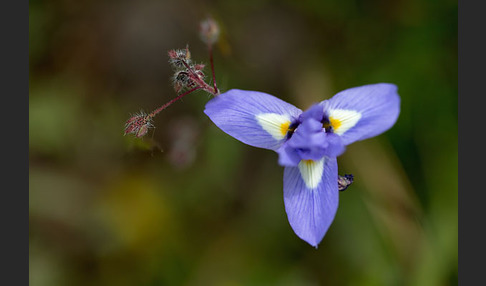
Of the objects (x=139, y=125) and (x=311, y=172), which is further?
(x=139, y=125)

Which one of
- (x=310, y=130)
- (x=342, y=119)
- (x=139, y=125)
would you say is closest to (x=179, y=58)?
(x=139, y=125)

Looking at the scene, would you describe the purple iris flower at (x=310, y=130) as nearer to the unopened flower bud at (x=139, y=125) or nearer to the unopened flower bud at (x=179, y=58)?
the unopened flower bud at (x=179, y=58)

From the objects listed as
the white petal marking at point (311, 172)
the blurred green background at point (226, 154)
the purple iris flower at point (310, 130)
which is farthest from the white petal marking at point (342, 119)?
the blurred green background at point (226, 154)

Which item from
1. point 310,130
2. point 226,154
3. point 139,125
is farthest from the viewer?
point 226,154

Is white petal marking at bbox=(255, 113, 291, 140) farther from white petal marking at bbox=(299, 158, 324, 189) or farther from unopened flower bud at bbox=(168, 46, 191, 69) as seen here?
unopened flower bud at bbox=(168, 46, 191, 69)

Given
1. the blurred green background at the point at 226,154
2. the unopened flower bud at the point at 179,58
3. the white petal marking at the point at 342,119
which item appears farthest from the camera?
the blurred green background at the point at 226,154

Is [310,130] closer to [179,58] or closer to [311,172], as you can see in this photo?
[311,172]
